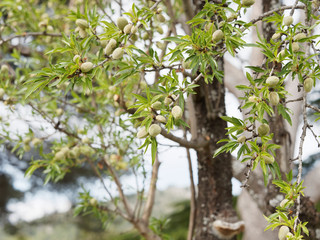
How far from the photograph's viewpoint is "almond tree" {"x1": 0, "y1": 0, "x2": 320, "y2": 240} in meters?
0.63

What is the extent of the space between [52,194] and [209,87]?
Answer: 2369mm

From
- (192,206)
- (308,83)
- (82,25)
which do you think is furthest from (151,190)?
(308,83)

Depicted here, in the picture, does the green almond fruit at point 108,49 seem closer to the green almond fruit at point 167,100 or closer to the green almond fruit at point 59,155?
the green almond fruit at point 167,100

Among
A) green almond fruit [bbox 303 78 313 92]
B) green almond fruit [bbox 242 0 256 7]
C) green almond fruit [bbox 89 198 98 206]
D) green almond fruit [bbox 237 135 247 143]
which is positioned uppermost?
green almond fruit [bbox 242 0 256 7]

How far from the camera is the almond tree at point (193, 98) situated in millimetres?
632

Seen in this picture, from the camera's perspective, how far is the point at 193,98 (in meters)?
1.15

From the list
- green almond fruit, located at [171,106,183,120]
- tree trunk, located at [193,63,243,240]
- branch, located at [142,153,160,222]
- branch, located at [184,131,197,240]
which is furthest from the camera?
branch, located at [142,153,160,222]

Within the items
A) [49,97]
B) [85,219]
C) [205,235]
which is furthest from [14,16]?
[85,219]

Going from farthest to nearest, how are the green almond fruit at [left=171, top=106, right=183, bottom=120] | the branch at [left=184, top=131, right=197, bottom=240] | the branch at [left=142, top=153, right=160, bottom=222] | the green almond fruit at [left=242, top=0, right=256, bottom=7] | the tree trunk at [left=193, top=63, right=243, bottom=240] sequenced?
the branch at [left=142, top=153, right=160, bottom=222] → the branch at [left=184, top=131, right=197, bottom=240] → the tree trunk at [left=193, top=63, right=243, bottom=240] → the green almond fruit at [left=242, top=0, right=256, bottom=7] → the green almond fruit at [left=171, top=106, right=183, bottom=120]

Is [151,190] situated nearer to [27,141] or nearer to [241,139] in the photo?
[27,141]

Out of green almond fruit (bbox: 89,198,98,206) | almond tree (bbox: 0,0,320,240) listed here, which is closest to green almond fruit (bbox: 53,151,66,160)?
almond tree (bbox: 0,0,320,240)

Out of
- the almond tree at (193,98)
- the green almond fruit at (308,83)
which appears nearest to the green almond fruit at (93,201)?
the almond tree at (193,98)

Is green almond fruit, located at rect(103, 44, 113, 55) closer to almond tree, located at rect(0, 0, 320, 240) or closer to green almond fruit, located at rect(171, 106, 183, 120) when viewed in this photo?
almond tree, located at rect(0, 0, 320, 240)

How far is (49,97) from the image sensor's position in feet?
4.52
